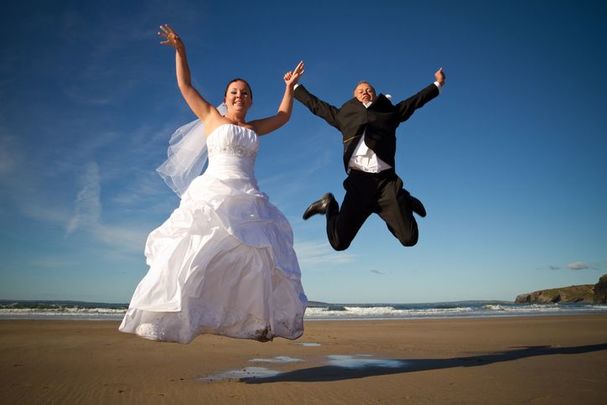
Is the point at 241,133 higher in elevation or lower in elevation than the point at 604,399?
higher

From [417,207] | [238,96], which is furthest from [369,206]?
[238,96]

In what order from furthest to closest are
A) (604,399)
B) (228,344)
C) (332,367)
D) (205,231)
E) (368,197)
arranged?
(228,344)
(368,197)
(332,367)
(205,231)
(604,399)

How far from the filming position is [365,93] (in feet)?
21.2

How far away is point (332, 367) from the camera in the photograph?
556 cm

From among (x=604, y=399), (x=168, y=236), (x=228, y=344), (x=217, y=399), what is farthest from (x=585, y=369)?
(x=228, y=344)

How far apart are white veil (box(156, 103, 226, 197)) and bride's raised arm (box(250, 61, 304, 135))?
59 cm

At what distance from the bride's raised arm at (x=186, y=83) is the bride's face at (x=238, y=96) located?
23 cm

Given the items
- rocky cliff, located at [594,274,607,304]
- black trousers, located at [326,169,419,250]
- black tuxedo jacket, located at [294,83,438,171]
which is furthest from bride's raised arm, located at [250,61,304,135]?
rocky cliff, located at [594,274,607,304]

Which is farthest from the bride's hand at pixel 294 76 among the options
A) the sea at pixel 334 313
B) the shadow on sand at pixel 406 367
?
the sea at pixel 334 313

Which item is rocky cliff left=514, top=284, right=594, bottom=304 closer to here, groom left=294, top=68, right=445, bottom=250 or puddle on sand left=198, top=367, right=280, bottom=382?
groom left=294, top=68, right=445, bottom=250

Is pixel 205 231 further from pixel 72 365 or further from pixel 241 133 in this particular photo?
pixel 72 365

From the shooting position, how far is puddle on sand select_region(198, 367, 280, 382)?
4.84 meters

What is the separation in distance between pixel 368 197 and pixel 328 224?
0.74 meters

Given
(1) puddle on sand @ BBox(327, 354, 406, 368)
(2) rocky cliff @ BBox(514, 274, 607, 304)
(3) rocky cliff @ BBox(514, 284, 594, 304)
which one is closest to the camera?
(1) puddle on sand @ BBox(327, 354, 406, 368)
